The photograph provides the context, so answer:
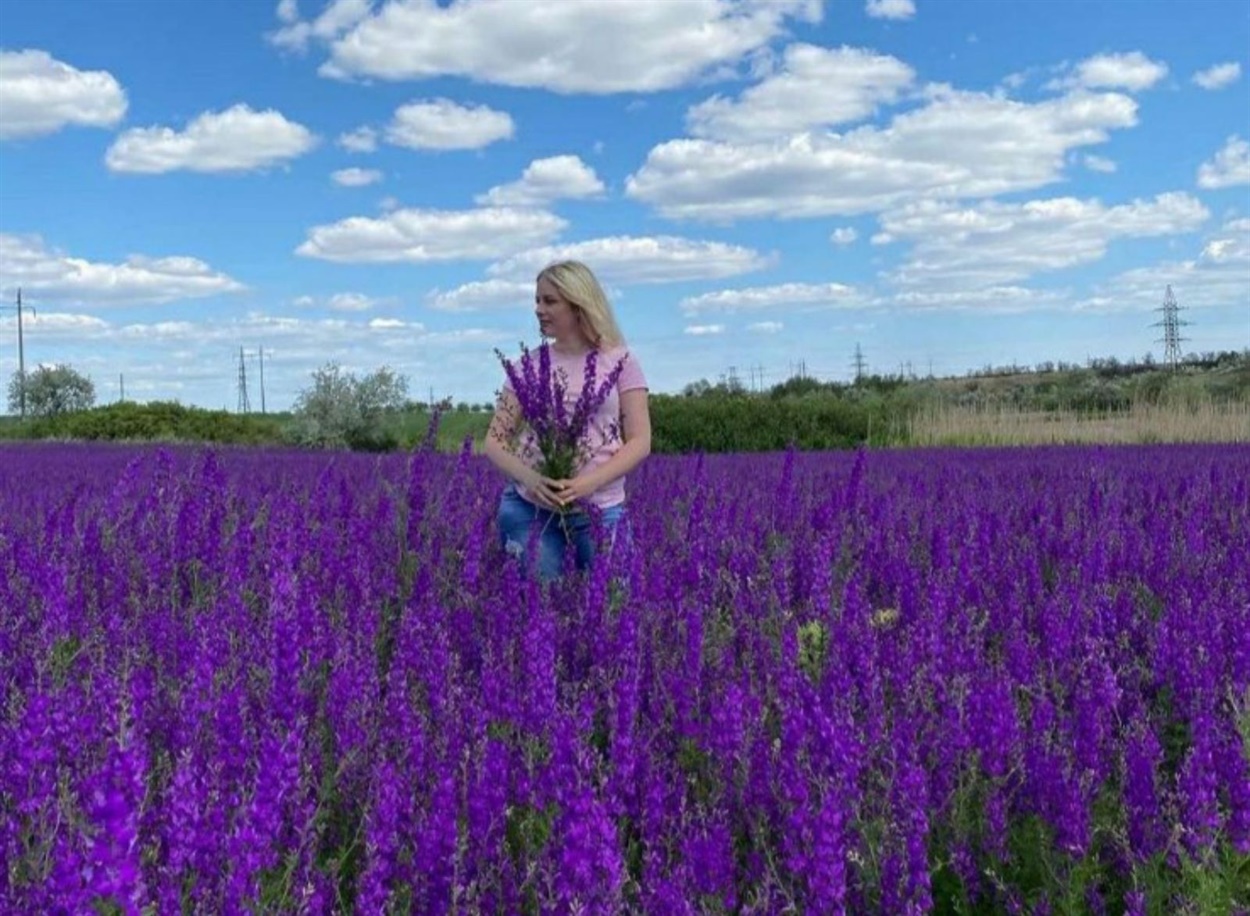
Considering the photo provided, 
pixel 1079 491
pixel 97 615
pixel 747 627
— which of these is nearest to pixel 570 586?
pixel 747 627

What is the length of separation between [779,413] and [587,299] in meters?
17.4

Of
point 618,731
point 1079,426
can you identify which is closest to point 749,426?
point 1079,426

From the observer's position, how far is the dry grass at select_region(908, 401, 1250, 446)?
777 inches

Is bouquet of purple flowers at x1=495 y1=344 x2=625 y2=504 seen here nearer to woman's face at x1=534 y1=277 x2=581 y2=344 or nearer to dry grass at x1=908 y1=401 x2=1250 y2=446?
woman's face at x1=534 y1=277 x2=581 y2=344

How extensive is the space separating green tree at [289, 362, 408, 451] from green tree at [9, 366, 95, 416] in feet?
84.9

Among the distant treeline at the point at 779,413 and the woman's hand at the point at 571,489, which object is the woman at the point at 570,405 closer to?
the woman's hand at the point at 571,489

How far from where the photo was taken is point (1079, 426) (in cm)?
2159

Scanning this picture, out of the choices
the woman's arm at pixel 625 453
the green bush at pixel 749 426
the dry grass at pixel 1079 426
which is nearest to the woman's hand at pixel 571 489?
the woman's arm at pixel 625 453

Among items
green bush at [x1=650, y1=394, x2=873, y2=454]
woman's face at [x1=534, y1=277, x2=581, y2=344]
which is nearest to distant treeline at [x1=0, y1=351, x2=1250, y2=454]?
green bush at [x1=650, y1=394, x2=873, y2=454]

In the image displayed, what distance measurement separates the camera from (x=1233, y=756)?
94.5 inches

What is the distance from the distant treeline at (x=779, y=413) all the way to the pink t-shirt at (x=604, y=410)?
8.37m

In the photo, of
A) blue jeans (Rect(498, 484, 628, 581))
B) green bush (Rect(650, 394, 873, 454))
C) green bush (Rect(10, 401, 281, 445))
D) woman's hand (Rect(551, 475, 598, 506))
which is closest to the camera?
woman's hand (Rect(551, 475, 598, 506))

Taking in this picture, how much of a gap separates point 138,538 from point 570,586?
2079 millimetres

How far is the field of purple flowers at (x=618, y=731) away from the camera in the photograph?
1872 mm
